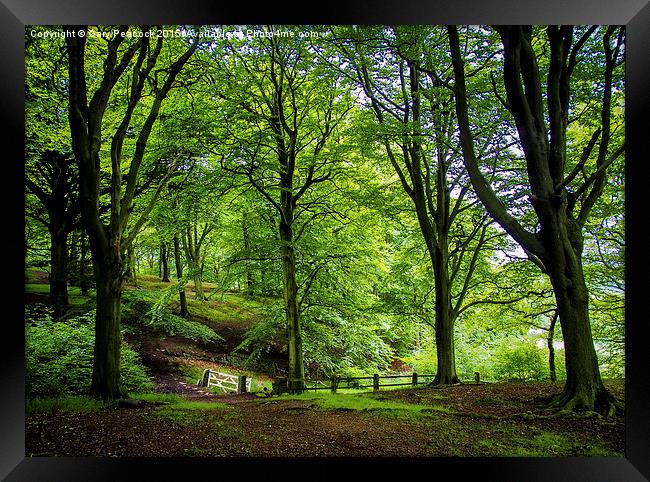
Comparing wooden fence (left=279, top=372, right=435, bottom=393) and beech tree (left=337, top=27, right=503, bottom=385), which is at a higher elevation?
beech tree (left=337, top=27, right=503, bottom=385)

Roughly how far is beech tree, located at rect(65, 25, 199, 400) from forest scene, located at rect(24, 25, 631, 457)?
0.02m

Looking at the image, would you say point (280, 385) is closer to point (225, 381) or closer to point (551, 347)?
point (225, 381)

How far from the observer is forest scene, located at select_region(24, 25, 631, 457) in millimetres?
3113

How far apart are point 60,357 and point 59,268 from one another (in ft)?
3.31

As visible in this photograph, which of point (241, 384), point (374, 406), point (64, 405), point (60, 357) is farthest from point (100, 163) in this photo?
point (374, 406)

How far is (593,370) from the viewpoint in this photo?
121 inches

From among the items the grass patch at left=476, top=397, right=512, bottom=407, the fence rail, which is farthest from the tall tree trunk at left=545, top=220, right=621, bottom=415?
the fence rail

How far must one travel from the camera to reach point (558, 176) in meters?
3.37

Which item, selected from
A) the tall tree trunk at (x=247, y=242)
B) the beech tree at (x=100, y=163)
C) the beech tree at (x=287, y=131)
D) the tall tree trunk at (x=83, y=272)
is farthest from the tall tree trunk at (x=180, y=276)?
the beech tree at (x=100, y=163)

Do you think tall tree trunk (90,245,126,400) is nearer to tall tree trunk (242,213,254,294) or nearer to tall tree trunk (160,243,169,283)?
tall tree trunk (160,243,169,283)

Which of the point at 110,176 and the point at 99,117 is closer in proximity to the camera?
the point at 99,117

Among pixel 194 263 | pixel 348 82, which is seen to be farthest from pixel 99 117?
pixel 348 82
